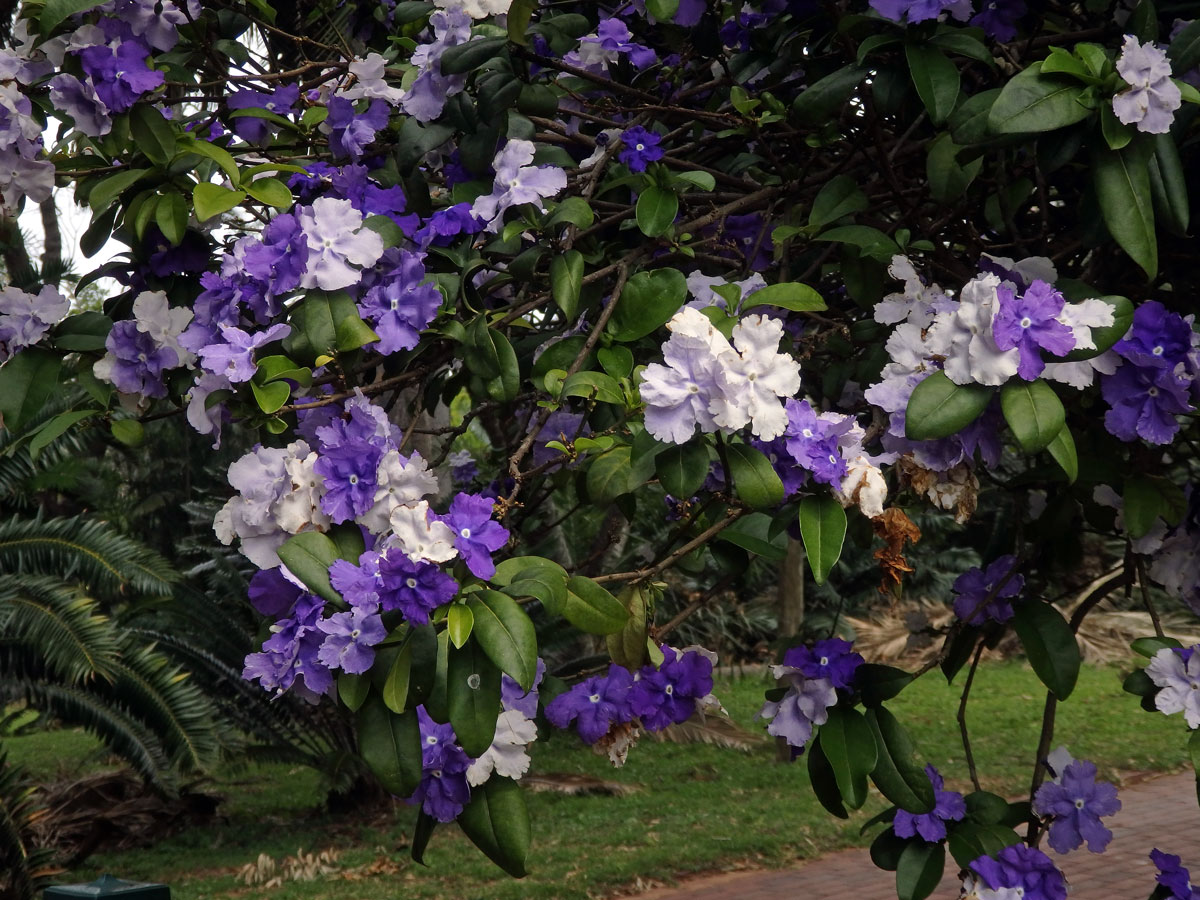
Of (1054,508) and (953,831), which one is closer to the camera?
(953,831)

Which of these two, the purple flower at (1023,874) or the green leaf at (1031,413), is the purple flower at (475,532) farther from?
the purple flower at (1023,874)

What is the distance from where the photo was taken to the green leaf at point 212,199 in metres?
1.73

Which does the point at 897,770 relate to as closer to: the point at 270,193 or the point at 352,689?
the point at 352,689

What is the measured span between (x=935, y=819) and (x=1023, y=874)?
7.7 inches

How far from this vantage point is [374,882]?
6.02 metres

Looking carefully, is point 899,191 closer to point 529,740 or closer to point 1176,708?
point 1176,708

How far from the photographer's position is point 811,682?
198cm

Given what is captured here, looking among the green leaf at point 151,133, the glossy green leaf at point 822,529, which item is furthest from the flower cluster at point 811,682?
the green leaf at point 151,133

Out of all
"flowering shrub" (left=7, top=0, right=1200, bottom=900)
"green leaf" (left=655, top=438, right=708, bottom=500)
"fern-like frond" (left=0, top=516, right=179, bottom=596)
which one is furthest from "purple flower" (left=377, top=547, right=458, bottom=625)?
"fern-like frond" (left=0, top=516, right=179, bottom=596)

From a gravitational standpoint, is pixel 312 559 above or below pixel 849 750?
above

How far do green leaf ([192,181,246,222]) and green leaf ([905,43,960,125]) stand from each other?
99 cm

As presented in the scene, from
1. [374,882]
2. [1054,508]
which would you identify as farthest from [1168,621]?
[1054,508]

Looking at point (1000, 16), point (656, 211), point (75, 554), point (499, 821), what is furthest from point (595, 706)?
point (75, 554)

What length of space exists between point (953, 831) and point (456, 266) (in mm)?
Result: 1254
